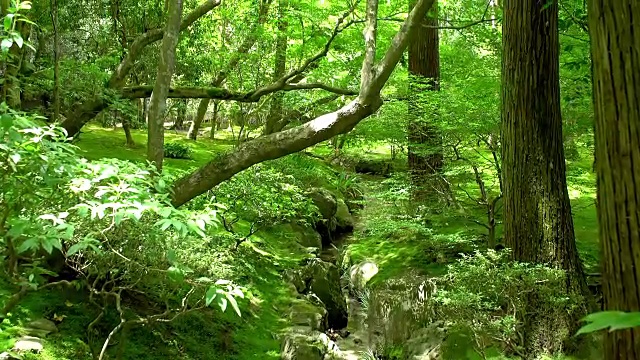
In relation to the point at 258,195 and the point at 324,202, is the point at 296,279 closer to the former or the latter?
the point at 258,195

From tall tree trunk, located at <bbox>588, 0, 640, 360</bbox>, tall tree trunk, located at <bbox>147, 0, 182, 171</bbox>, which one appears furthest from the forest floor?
tall tree trunk, located at <bbox>588, 0, 640, 360</bbox>

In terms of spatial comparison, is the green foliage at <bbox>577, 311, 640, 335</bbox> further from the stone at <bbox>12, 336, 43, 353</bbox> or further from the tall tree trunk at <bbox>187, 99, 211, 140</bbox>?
the tall tree trunk at <bbox>187, 99, 211, 140</bbox>

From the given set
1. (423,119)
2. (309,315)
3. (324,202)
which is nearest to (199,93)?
(423,119)

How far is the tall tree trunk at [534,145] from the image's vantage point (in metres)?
5.45

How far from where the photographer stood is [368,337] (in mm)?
7254

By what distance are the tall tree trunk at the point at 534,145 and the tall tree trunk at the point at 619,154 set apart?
13.2 feet

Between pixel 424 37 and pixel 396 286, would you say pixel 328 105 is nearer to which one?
pixel 424 37

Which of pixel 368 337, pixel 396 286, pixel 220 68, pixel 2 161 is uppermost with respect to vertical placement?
pixel 220 68

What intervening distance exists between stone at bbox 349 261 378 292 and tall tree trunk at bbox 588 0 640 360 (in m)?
6.81

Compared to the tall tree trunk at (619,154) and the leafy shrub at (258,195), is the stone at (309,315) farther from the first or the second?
the tall tree trunk at (619,154)

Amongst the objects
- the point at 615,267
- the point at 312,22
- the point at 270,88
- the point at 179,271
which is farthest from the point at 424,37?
the point at 615,267

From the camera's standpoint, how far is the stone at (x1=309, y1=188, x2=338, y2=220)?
36.4 feet

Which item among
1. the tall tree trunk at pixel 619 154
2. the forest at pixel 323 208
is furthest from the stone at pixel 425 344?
the tall tree trunk at pixel 619 154

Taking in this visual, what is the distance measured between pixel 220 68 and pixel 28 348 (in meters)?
9.76
